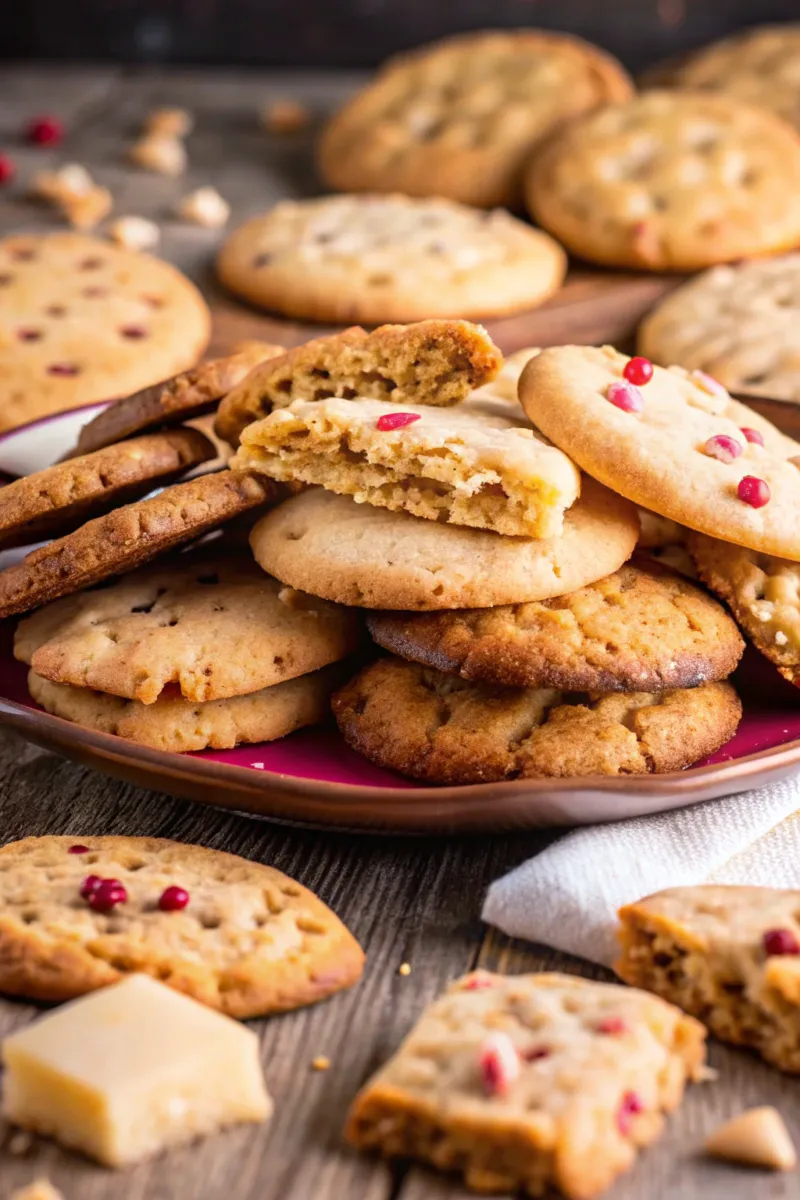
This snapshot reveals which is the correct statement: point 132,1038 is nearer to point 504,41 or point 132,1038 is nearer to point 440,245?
point 440,245

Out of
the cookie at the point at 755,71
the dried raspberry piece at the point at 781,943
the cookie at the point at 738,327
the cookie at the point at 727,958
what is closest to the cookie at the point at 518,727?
the cookie at the point at 727,958

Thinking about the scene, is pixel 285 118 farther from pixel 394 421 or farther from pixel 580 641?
pixel 580 641

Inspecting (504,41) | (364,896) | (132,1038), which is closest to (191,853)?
(364,896)

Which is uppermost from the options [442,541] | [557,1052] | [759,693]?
[442,541]

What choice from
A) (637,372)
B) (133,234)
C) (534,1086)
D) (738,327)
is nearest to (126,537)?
(637,372)

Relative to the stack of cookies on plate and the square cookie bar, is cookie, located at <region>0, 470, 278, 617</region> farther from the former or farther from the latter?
the square cookie bar
